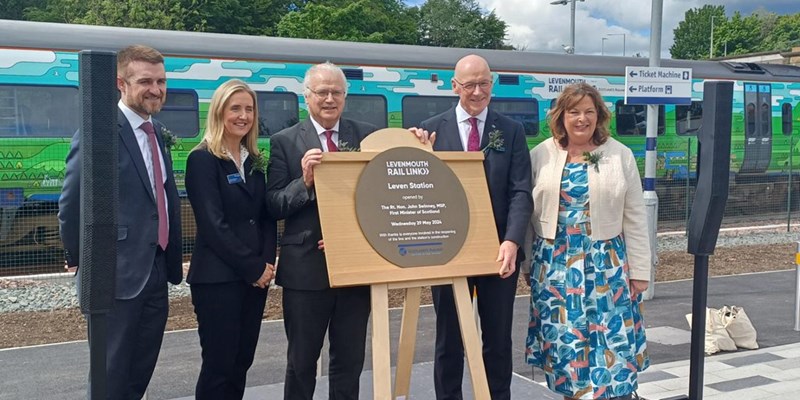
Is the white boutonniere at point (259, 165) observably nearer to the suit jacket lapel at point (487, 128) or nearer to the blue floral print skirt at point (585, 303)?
the suit jacket lapel at point (487, 128)

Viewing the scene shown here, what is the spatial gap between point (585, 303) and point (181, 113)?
28.9 ft

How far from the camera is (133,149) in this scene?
339cm

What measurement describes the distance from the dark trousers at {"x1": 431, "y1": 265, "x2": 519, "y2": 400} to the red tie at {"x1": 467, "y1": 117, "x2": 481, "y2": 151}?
725mm

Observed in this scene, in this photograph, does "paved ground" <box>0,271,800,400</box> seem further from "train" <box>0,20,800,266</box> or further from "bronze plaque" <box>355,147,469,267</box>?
"train" <box>0,20,800,266</box>

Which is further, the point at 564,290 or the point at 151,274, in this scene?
the point at 564,290

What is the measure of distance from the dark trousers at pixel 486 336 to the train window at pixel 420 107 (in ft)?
29.6

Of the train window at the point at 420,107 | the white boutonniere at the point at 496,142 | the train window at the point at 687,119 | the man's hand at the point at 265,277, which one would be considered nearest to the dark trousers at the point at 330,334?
the man's hand at the point at 265,277

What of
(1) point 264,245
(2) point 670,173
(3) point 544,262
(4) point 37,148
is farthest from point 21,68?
(2) point 670,173

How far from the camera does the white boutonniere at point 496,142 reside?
12.9ft

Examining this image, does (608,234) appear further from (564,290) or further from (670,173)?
(670,173)

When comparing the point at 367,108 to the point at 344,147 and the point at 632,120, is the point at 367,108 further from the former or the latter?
the point at 344,147

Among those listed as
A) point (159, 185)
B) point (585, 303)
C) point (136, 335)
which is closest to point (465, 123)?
point (585, 303)

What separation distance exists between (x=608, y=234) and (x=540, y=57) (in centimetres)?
1110

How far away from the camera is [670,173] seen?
15961mm
